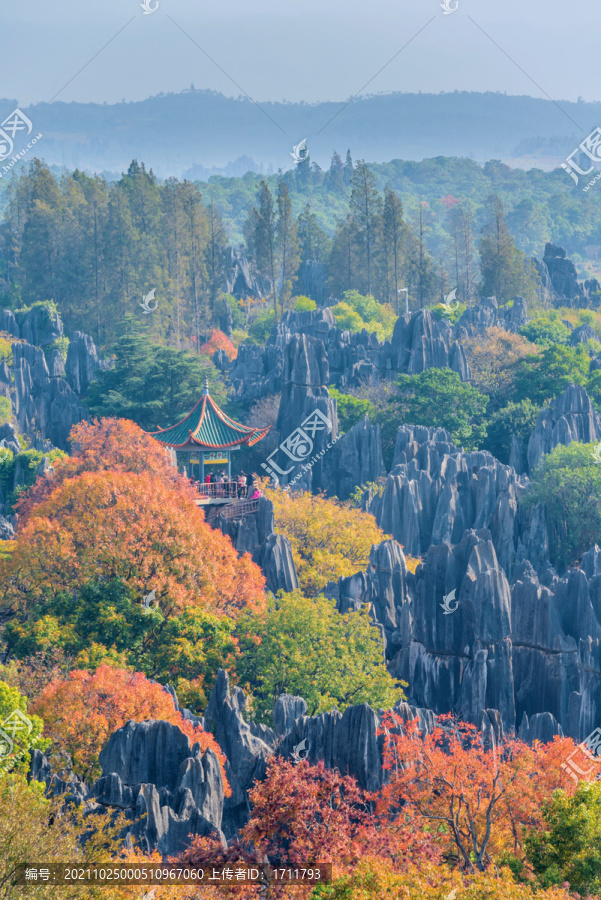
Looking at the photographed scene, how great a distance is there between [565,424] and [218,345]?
39666 millimetres

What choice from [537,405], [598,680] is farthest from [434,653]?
[537,405]

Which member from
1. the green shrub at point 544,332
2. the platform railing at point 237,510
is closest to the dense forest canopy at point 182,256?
the green shrub at point 544,332

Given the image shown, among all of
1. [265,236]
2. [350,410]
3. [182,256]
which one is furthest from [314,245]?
[350,410]

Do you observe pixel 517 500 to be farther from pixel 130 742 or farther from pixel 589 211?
pixel 589 211

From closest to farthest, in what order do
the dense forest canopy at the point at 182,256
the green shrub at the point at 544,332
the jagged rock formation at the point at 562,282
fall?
the green shrub at the point at 544,332
the dense forest canopy at the point at 182,256
the jagged rock formation at the point at 562,282

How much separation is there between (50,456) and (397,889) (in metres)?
39.0

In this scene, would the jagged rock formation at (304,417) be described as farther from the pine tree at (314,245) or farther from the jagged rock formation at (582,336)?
the pine tree at (314,245)

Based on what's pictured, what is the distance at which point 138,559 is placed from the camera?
36156 mm

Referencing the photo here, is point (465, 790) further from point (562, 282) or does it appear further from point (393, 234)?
point (562, 282)

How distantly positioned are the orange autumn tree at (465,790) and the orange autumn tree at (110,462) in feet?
Answer: 66.7

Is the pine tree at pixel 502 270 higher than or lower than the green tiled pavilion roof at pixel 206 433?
higher

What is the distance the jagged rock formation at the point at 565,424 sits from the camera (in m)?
57.1

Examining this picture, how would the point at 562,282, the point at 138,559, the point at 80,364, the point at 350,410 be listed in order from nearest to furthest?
the point at 138,559 → the point at 350,410 → the point at 80,364 → the point at 562,282

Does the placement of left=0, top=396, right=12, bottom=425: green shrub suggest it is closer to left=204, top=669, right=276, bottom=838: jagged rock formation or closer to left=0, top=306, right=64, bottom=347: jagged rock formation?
left=0, top=306, right=64, bottom=347: jagged rock formation
